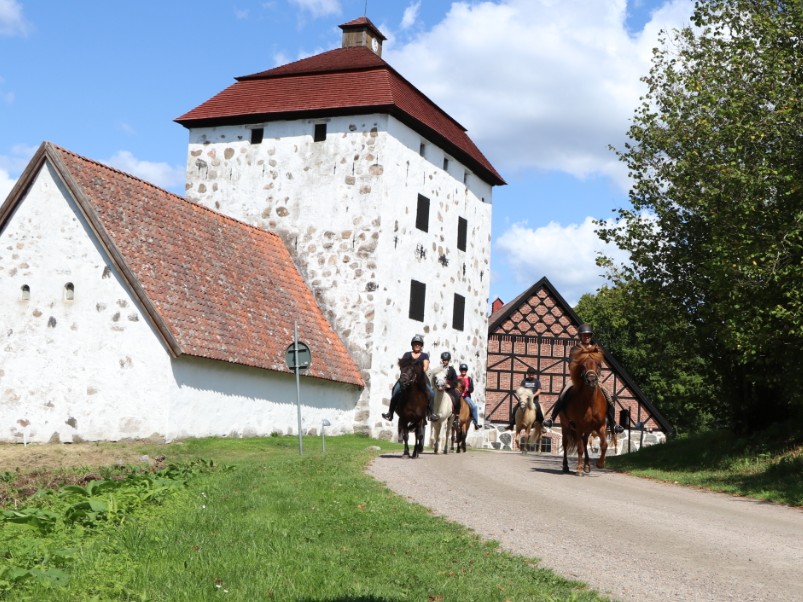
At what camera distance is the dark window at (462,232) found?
35938 millimetres

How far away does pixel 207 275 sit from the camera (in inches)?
1065

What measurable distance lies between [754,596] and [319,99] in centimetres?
2696

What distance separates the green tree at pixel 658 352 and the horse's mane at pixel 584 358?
7503mm

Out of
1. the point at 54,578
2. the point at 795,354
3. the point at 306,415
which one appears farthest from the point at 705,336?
the point at 54,578

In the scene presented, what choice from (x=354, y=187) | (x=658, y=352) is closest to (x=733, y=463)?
(x=658, y=352)

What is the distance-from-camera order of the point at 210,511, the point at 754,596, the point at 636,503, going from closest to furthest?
the point at 754,596 < the point at 210,511 < the point at 636,503

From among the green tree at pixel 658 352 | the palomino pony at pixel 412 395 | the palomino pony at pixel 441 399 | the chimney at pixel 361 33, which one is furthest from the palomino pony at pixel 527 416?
the chimney at pixel 361 33

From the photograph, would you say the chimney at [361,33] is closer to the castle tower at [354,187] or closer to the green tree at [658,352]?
the castle tower at [354,187]

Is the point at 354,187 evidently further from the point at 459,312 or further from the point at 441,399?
the point at 441,399

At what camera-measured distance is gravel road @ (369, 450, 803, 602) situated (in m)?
7.88

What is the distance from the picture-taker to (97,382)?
24.1m

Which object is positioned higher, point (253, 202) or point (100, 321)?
point (253, 202)

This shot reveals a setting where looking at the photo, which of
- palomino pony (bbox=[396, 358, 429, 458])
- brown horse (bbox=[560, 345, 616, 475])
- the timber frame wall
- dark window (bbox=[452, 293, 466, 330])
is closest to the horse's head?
brown horse (bbox=[560, 345, 616, 475])

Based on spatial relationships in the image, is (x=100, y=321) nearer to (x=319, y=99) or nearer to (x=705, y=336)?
(x=319, y=99)
